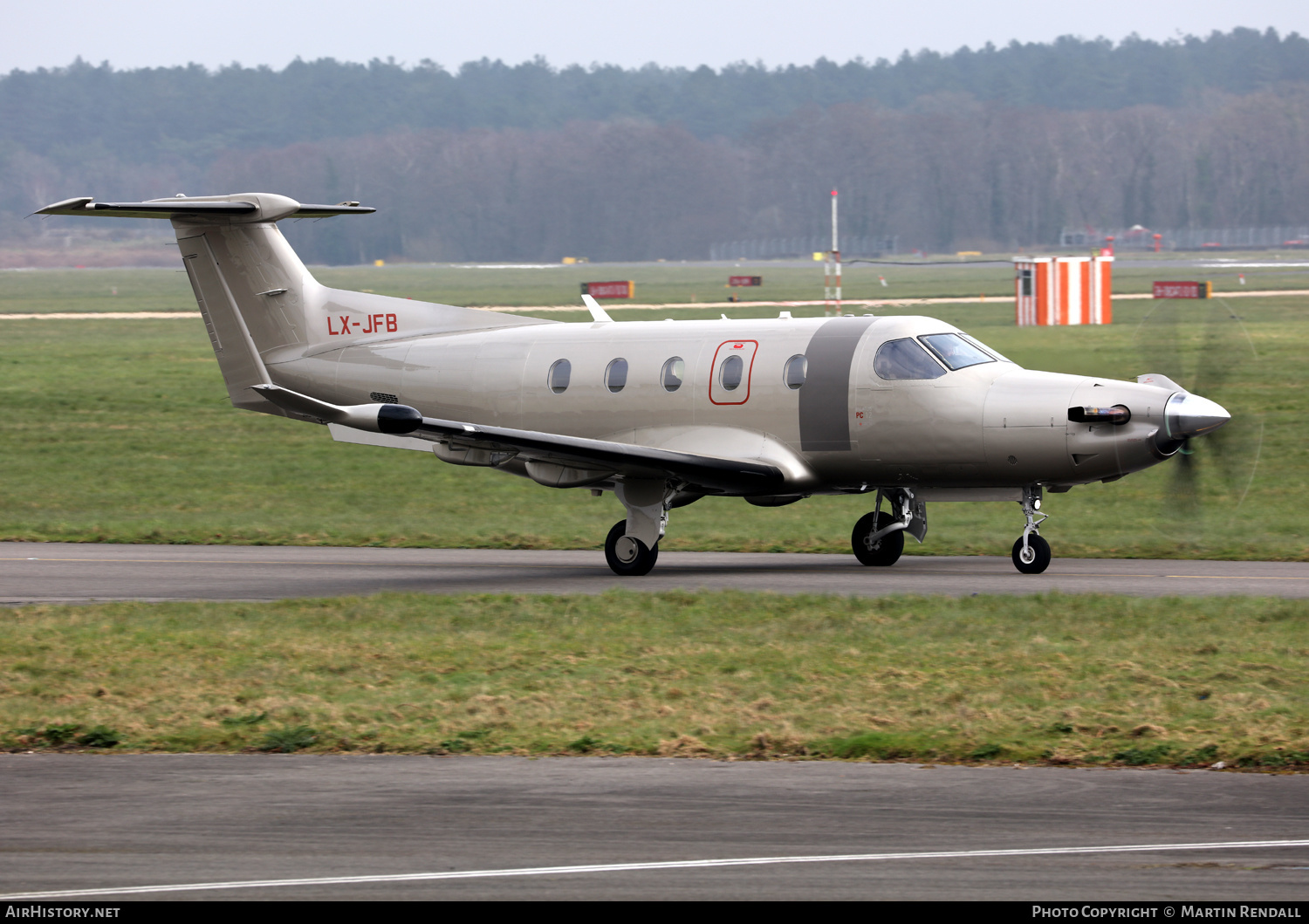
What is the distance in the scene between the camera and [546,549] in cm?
2302

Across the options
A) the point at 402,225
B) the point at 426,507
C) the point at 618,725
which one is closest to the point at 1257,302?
the point at 426,507

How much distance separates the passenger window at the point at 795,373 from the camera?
772 inches

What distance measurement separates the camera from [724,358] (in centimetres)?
2012

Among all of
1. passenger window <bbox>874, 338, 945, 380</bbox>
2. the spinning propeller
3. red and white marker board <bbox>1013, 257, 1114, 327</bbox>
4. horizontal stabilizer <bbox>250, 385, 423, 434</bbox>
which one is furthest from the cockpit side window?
red and white marker board <bbox>1013, 257, 1114, 327</bbox>

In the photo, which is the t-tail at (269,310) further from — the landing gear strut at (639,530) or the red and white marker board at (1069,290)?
the red and white marker board at (1069,290)

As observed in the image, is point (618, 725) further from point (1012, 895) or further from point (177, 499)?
point (177, 499)

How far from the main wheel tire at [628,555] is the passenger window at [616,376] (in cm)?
202

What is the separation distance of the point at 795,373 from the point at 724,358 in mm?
998

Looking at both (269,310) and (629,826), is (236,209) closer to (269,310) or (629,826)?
A: (269,310)

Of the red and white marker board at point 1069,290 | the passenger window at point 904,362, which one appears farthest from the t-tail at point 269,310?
the red and white marker board at point 1069,290

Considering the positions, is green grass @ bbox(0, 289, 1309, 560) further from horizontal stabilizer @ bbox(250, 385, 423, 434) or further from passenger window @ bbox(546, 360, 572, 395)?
horizontal stabilizer @ bbox(250, 385, 423, 434)

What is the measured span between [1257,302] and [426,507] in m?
58.2

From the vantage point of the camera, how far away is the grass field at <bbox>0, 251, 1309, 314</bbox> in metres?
98.7
